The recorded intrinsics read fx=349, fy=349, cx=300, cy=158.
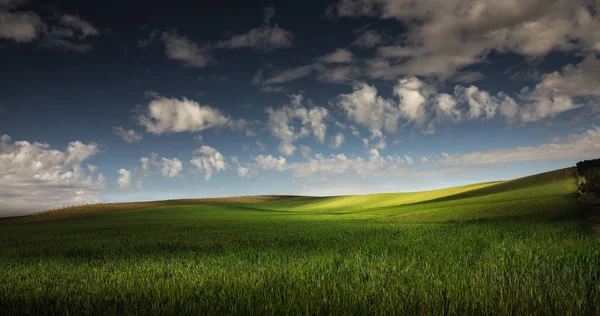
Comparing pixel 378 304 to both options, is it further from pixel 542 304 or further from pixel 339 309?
pixel 542 304

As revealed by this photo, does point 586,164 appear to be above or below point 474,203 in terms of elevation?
above

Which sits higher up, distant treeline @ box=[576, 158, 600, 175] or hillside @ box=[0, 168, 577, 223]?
distant treeline @ box=[576, 158, 600, 175]

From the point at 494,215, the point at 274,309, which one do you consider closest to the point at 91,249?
the point at 274,309

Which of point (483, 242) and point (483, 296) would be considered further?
point (483, 242)

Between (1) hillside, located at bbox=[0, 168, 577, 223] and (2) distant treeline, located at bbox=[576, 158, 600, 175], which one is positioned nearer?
(1) hillside, located at bbox=[0, 168, 577, 223]

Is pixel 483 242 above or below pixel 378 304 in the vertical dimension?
below

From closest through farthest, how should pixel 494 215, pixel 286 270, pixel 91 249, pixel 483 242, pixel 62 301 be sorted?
pixel 62 301, pixel 286 270, pixel 483 242, pixel 91 249, pixel 494 215

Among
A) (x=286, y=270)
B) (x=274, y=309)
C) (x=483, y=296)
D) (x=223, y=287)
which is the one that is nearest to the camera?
(x=274, y=309)

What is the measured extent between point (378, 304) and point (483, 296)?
155 centimetres

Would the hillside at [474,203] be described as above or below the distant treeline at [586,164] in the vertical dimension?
below

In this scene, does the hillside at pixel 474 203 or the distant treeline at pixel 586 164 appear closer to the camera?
the hillside at pixel 474 203

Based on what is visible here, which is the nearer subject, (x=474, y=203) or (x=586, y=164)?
(x=474, y=203)

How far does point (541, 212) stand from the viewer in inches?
986

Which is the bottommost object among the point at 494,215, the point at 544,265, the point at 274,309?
the point at 494,215
